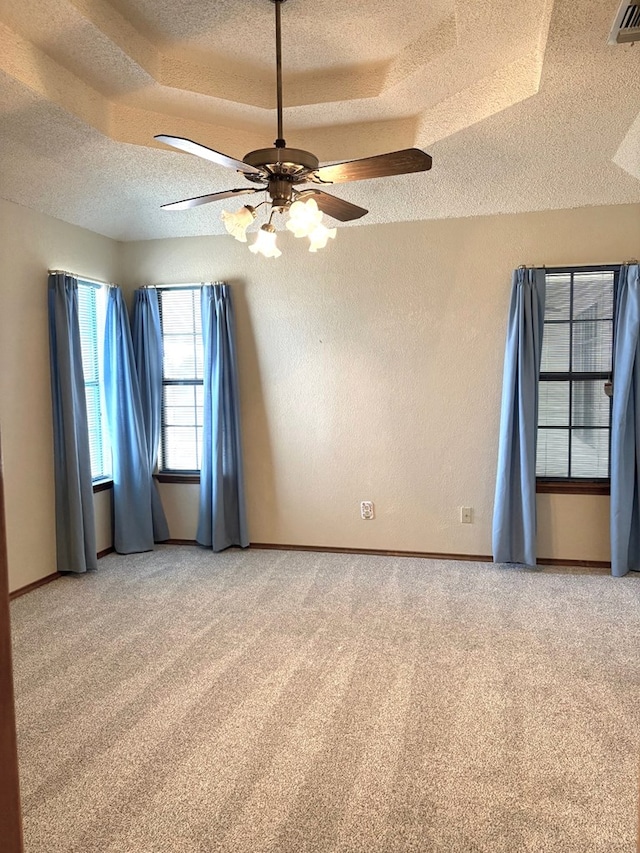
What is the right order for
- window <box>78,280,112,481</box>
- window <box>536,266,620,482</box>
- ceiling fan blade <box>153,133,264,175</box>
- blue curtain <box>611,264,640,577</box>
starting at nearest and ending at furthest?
ceiling fan blade <box>153,133,264,175</box> < blue curtain <box>611,264,640,577</box> < window <box>536,266,620,482</box> < window <box>78,280,112,481</box>

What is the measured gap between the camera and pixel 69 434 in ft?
14.4

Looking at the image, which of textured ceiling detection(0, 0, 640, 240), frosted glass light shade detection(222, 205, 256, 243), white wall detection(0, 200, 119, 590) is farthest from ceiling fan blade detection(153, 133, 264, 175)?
white wall detection(0, 200, 119, 590)

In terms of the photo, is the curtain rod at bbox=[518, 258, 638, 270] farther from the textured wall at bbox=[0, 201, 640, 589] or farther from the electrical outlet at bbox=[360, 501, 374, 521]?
the electrical outlet at bbox=[360, 501, 374, 521]

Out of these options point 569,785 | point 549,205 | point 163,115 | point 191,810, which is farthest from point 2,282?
point 569,785

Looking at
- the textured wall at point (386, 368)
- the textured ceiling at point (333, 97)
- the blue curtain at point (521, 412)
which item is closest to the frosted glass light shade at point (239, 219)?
the textured ceiling at point (333, 97)

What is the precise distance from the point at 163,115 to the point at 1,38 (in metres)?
1.03

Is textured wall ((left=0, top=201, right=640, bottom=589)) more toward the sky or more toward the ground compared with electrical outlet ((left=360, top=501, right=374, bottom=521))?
more toward the sky

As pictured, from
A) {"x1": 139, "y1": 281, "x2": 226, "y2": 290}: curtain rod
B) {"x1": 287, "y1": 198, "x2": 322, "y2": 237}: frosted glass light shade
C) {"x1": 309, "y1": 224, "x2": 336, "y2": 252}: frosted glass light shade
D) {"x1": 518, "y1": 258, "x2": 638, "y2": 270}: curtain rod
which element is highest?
{"x1": 139, "y1": 281, "x2": 226, "y2": 290}: curtain rod

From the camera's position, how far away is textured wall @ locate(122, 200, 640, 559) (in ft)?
14.9

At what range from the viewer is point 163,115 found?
3.61 m

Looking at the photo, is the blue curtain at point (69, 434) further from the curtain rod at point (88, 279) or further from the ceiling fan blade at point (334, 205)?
the ceiling fan blade at point (334, 205)

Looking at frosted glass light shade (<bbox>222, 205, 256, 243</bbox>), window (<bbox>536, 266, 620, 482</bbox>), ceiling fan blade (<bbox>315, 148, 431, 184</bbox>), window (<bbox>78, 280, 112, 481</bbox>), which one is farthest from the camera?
window (<bbox>78, 280, 112, 481</bbox>)

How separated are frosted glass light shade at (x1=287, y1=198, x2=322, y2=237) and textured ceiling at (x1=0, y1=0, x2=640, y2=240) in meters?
1.06

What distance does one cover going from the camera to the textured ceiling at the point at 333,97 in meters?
2.76
